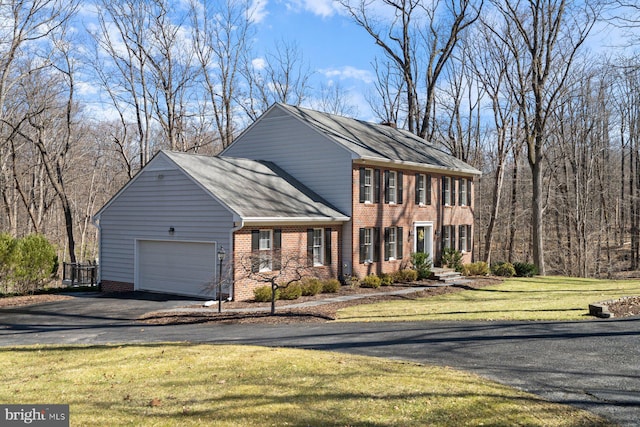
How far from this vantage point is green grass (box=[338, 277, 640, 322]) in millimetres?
15312

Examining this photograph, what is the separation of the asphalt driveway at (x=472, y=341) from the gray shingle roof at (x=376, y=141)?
38.3 feet

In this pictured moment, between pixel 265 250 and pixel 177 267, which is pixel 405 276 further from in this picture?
pixel 177 267

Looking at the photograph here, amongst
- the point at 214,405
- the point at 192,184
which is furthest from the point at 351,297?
the point at 214,405

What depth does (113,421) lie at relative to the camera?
6395 mm

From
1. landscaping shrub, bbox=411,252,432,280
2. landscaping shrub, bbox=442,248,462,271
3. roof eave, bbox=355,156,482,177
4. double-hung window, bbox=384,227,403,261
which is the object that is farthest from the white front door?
roof eave, bbox=355,156,482,177

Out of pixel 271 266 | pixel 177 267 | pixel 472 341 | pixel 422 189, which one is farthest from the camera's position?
pixel 422 189

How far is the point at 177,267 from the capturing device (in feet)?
68.6

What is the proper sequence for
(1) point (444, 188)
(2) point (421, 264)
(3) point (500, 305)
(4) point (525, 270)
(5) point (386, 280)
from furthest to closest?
(4) point (525, 270), (1) point (444, 188), (2) point (421, 264), (5) point (386, 280), (3) point (500, 305)

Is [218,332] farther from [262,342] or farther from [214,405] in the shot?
[214,405]

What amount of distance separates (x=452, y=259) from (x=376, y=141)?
7.67 m

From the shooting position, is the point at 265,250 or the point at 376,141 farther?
the point at 376,141

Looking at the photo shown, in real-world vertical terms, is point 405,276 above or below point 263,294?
above

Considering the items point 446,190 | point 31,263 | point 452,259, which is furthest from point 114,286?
point 446,190

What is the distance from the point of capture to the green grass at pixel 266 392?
652 cm
